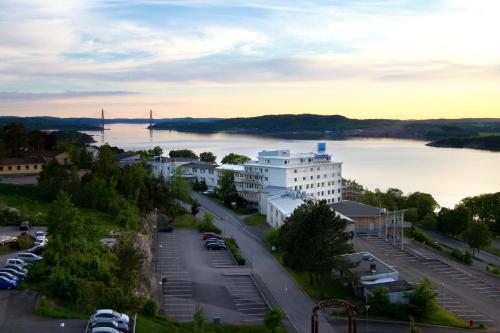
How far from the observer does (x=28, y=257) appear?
61.4ft

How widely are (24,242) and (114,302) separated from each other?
26.0 ft

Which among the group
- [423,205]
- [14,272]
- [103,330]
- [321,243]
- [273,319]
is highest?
[321,243]

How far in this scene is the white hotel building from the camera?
38.5 metres

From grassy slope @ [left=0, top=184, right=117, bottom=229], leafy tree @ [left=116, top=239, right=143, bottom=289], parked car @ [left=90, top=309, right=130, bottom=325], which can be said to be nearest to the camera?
parked car @ [left=90, top=309, right=130, bottom=325]

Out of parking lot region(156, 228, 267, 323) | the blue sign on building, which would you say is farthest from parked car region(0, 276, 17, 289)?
the blue sign on building

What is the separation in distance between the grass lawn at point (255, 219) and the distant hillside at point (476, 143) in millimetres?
100546

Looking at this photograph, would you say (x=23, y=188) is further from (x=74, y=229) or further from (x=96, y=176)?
(x=74, y=229)

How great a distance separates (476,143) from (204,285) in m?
118

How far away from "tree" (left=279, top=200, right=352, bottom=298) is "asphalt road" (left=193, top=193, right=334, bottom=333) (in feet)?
3.45

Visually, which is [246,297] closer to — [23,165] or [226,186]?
[226,186]

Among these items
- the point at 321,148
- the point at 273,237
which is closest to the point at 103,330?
the point at 273,237

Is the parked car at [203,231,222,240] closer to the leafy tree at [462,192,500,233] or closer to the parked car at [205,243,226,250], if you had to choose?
the parked car at [205,243,226,250]

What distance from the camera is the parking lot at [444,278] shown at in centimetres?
1923

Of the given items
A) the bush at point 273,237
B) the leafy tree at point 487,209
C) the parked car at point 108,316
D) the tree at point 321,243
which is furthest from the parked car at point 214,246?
the leafy tree at point 487,209
